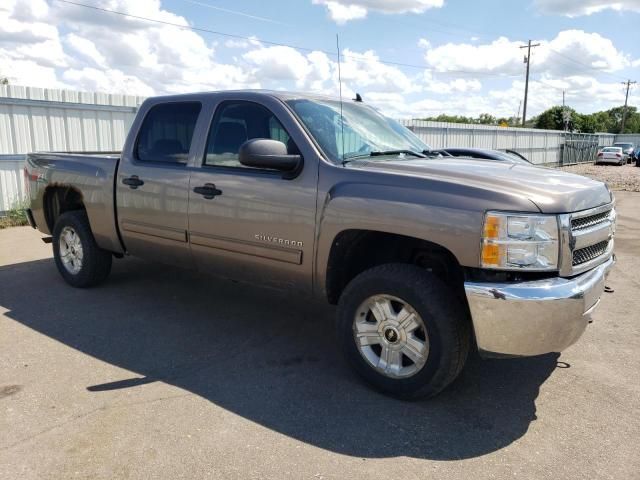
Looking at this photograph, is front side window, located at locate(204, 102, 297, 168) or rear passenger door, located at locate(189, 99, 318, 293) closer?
rear passenger door, located at locate(189, 99, 318, 293)

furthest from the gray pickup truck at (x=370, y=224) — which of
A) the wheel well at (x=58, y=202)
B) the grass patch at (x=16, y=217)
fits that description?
the grass patch at (x=16, y=217)

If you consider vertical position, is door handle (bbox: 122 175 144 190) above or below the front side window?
below

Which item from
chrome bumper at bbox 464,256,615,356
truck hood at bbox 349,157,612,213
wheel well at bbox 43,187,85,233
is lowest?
chrome bumper at bbox 464,256,615,356

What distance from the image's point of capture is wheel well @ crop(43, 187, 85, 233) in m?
5.91

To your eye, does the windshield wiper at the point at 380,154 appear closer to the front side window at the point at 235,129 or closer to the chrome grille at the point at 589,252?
the front side window at the point at 235,129

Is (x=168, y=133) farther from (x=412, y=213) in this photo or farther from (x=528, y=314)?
(x=528, y=314)

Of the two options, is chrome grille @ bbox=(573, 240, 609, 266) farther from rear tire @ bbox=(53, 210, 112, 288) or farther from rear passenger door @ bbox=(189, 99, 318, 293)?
rear tire @ bbox=(53, 210, 112, 288)

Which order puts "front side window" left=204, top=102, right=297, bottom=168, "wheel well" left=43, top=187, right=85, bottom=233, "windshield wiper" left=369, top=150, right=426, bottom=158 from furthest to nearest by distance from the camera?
"wheel well" left=43, top=187, right=85, bottom=233, "front side window" left=204, top=102, right=297, bottom=168, "windshield wiper" left=369, top=150, right=426, bottom=158

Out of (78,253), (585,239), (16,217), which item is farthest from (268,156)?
(16,217)

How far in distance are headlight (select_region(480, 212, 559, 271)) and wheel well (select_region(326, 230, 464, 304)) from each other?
431 millimetres

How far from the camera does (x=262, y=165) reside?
3709 millimetres

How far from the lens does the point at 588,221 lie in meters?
3.38

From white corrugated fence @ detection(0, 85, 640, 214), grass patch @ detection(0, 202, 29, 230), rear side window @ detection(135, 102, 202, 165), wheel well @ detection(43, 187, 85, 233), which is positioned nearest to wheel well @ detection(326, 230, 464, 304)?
rear side window @ detection(135, 102, 202, 165)

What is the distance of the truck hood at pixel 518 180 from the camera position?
312 cm
